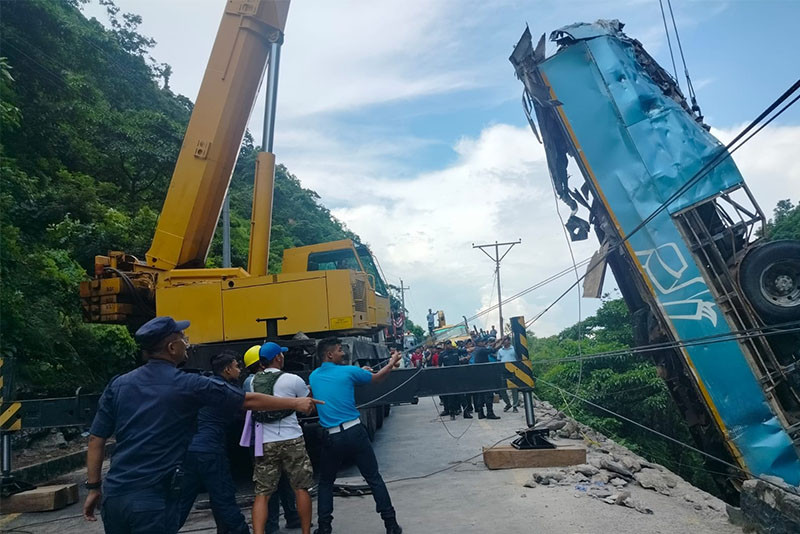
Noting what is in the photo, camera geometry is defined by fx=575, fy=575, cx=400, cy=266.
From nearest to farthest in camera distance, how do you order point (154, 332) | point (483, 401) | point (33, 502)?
point (154, 332) → point (33, 502) → point (483, 401)

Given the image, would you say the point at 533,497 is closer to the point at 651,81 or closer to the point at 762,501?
the point at 762,501

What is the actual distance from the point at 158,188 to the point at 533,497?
17.5m

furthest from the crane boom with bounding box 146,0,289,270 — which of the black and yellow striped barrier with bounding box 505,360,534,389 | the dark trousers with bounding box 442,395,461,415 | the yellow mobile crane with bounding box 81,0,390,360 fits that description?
the dark trousers with bounding box 442,395,461,415

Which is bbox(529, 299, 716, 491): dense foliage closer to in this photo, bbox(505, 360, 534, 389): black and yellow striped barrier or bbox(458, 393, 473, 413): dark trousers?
bbox(458, 393, 473, 413): dark trousers

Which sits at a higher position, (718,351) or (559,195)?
(559,195)

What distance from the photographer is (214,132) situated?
750cm

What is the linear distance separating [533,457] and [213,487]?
3842 mm

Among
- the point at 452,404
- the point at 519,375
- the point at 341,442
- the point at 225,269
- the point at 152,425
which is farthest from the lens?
the point at 452,404

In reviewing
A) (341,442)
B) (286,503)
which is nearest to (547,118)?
(341,442)

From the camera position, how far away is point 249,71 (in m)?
7.72

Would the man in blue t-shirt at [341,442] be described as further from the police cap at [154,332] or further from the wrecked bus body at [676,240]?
the wrecked bus body at [676,240]

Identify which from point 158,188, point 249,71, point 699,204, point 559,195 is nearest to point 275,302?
point 249,71

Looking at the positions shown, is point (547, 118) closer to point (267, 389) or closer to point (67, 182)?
point (267, 389)

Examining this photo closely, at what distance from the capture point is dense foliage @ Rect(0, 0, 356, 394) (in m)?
8.71
